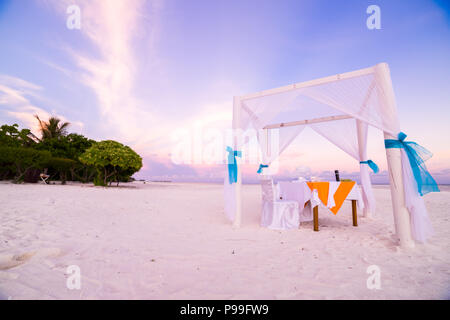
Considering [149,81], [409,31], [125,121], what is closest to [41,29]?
[149,81]

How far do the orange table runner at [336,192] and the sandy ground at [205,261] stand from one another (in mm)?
558

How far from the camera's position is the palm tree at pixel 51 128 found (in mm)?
17547

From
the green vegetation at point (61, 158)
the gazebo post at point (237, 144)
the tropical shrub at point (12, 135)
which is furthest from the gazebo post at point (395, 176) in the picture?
the tropical shrub at point (12, 135)

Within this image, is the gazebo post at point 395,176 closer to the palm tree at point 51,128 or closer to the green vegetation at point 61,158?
the green vegetation at point 61,158

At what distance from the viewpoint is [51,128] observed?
17734mm

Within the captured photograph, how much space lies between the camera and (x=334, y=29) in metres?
5.12

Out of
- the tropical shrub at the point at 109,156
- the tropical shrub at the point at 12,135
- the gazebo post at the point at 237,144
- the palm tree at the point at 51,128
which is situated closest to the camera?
the gazebo post at the point at 237,144

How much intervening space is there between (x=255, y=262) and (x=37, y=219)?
13.3 feet

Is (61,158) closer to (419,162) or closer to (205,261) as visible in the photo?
(205,261)

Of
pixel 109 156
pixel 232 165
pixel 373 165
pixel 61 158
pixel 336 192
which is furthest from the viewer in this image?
pixel 61 158

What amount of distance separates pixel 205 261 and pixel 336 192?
295 cm

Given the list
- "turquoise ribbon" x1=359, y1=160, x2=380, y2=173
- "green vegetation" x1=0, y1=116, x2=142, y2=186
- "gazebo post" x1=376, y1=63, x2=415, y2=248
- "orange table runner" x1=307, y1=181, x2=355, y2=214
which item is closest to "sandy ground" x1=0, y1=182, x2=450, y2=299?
"gazebo post" x1=376, y1=63, x2=415, y2=248

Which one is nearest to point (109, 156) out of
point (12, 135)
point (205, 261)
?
point (12, 135)

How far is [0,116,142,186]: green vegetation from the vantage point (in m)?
11.3
